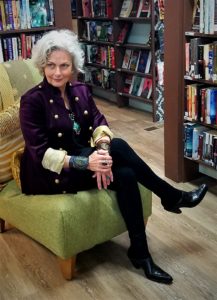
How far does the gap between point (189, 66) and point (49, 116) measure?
115 cm

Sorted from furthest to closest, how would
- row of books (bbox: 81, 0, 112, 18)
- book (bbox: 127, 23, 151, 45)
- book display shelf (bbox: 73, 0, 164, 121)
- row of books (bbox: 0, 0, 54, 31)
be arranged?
row of books (bbox: 81, 0, 112, 18)
book (bbox: 127, 23, 151, 45)
book display shelf (bbox: 73, 0, 164, 121)
row of books (bbox: 0, 0, 54, 31)

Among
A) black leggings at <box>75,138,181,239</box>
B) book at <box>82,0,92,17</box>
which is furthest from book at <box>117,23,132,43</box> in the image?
black leggings at <box>75,138,181,239</box>

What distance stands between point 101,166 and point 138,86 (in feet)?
9.76

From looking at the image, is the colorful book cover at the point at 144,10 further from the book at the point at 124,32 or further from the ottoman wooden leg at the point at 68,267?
the ottoman wooden leg at the point at 68,267

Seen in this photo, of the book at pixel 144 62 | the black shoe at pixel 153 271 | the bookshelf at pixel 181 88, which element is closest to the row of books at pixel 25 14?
the bookshelf at pixel 181 88

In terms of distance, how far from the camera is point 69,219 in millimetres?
1831

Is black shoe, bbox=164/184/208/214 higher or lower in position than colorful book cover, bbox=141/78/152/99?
lower

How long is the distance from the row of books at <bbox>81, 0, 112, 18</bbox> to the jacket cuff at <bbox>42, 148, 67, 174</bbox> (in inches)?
135

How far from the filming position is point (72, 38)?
78.4 inches

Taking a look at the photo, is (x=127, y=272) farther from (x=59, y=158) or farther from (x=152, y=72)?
(x=152, y=72)

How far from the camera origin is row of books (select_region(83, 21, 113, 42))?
5035mm

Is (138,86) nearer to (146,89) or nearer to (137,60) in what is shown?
(146,89)

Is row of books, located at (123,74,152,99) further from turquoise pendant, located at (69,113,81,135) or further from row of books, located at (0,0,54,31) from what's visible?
turquoise pendant, located at (69,113,81,135)

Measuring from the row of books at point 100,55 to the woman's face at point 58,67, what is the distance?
3.13 metres
